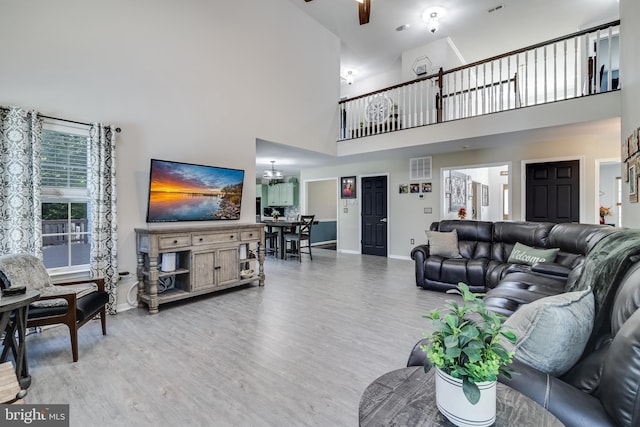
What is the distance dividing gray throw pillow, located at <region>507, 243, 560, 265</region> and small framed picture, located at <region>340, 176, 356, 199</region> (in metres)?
4.59

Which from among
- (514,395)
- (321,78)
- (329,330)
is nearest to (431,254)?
(329,330)

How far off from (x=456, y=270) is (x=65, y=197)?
4.95m

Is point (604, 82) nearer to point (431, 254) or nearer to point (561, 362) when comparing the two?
point (431, 254)

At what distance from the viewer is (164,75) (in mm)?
3949

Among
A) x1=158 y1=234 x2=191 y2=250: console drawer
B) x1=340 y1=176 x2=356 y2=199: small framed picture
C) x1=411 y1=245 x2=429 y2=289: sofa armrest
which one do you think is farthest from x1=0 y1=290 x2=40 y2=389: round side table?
x1=340 y1=176 x2=356 y2=199: small framed picture

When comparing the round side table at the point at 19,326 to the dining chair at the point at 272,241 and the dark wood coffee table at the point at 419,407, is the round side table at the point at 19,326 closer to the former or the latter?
the dark wood coffee table at the point at 419,407

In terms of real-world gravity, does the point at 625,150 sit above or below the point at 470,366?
above

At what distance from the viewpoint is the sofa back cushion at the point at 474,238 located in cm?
451

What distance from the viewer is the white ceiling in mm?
5703

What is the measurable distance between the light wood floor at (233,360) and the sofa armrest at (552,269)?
3.81ft

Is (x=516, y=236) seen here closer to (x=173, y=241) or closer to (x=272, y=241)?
(x=173, y=241)

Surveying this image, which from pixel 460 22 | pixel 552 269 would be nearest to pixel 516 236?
pixel 552 269

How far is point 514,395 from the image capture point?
0.98 m

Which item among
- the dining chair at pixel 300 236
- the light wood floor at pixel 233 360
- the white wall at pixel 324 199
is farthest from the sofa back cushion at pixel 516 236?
the white wall at pixel 324 199
